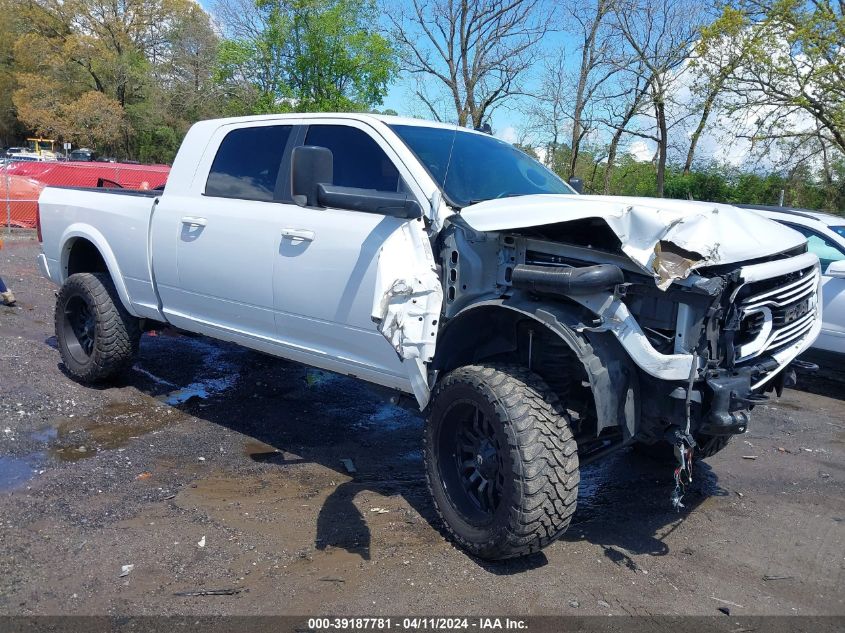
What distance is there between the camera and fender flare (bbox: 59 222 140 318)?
579 centimetres

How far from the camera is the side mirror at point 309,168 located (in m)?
3.81

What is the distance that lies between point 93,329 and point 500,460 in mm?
4273

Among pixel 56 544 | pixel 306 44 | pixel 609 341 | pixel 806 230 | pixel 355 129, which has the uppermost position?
pixel 306 44

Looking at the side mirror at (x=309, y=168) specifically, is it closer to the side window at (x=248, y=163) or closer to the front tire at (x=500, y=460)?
the side window at (x=248, y=163)

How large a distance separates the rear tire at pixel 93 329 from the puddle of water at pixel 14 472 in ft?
4.67

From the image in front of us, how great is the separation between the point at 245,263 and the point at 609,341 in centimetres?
243

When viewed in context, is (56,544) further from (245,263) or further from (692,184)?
(692,184)

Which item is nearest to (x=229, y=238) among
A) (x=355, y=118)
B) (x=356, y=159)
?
(x=356, y=159)

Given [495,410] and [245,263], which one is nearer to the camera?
[495,410]

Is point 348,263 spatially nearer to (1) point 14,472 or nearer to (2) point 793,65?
(1) point 14,472

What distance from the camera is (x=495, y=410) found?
133 inches

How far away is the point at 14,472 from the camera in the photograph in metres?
4.46

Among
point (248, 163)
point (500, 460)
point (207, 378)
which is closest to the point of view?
point (500, 460)

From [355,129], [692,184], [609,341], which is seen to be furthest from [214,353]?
[692,184]
